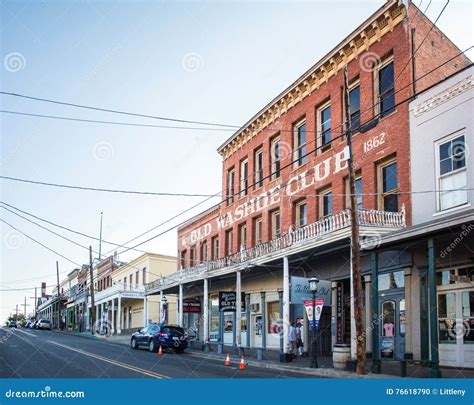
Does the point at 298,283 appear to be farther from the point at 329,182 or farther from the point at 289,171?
the point at 289,171

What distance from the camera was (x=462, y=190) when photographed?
17969 millimetres

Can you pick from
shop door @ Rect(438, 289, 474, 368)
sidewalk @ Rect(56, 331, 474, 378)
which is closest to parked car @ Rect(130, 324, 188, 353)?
sidewalk @ Rect(56, 331, 474, 378)

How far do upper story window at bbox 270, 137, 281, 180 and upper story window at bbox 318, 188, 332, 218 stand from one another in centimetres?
451

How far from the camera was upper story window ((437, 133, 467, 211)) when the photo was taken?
59.3 feet

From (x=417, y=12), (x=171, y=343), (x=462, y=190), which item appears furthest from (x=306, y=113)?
(x=171, y=343)

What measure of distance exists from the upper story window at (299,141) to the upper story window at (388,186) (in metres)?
5.81

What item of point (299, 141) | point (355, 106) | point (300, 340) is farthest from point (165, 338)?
point (355, 106)

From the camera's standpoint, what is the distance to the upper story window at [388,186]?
21489mm

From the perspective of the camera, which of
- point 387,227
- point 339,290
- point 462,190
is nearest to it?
point 462,190

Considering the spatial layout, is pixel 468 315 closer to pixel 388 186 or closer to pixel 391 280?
pixel 391 280

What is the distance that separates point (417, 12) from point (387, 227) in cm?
876

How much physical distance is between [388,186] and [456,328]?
602 centimetres

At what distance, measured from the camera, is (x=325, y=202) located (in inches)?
1025

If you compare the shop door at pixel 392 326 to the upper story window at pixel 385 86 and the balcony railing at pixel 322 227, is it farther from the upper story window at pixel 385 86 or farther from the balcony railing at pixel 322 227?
the upper story window at pixel 385 86
